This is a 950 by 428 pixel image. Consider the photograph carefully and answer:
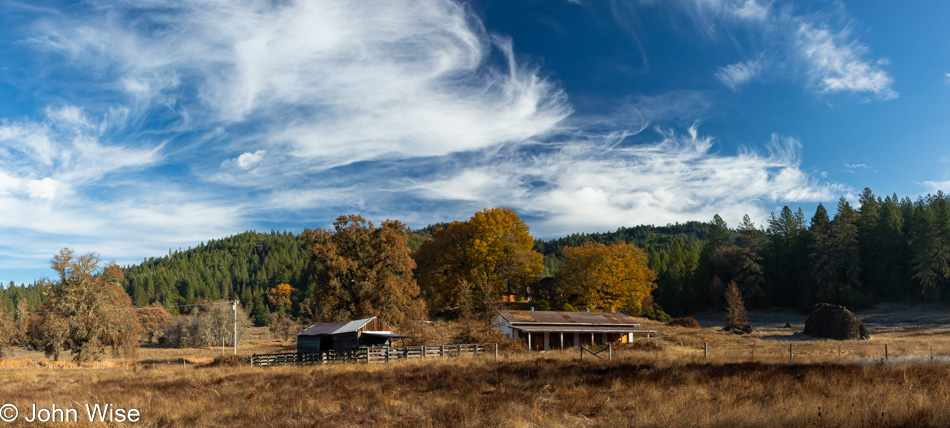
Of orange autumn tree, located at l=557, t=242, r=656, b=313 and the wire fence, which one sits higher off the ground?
orange autumn tree, located at l=557, t=242, r=656, b=313

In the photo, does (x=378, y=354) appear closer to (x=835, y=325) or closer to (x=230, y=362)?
(x=230, y=362)

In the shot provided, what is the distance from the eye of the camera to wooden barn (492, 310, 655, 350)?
47438 mm

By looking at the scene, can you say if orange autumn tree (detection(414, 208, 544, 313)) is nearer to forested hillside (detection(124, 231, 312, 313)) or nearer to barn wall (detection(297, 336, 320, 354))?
barn wall (detection(297, 336, 320, 354))

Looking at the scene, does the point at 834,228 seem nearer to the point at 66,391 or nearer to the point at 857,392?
the point at 857,392

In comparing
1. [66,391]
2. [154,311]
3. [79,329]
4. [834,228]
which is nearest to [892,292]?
[834,228]

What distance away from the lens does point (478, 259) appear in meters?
61.4

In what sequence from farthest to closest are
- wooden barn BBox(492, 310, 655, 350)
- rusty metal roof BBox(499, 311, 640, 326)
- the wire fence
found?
rusty metal roof BBox(499, 311, 640, 326)
wooden barn BBox(492, 310, 655, 350)
the wire fence

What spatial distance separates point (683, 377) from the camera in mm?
18469

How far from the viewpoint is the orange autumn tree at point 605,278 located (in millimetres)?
63500

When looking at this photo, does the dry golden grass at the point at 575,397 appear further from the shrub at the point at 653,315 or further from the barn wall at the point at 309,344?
the shrub at the point at 653,315

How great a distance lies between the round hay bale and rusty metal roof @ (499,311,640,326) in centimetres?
1693

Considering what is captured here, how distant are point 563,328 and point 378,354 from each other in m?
19.0

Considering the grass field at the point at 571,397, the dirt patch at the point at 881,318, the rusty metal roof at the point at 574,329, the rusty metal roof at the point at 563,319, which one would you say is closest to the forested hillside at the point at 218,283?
the rusty metal roof at the point at 563,319

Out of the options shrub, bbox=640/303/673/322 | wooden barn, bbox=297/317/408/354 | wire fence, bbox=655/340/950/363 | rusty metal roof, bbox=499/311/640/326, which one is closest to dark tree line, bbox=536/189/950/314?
shrub, bbox=640/303/673/322
